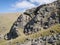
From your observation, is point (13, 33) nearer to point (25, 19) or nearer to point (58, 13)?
point (25, 19)

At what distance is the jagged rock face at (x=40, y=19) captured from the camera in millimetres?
109062

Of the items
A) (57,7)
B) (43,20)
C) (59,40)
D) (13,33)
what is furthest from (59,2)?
(59,40)

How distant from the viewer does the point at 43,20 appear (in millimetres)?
114438

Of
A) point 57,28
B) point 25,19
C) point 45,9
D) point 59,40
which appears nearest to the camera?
point 59,40

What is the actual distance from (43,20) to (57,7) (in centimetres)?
1036

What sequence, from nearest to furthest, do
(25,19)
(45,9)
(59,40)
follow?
(59,40) < (45,9) < (25,19)

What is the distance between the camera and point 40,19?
4557 inches

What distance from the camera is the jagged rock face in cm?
10906

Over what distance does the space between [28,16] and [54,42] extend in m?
57.5

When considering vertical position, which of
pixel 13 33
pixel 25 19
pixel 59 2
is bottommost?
pixel 13 33

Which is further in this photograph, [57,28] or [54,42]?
[57,28]

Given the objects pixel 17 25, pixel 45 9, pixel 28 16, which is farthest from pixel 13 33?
pixel 45 9

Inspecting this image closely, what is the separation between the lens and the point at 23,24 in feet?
407

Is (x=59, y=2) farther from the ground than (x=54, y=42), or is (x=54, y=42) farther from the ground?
(x=59, y=2)
